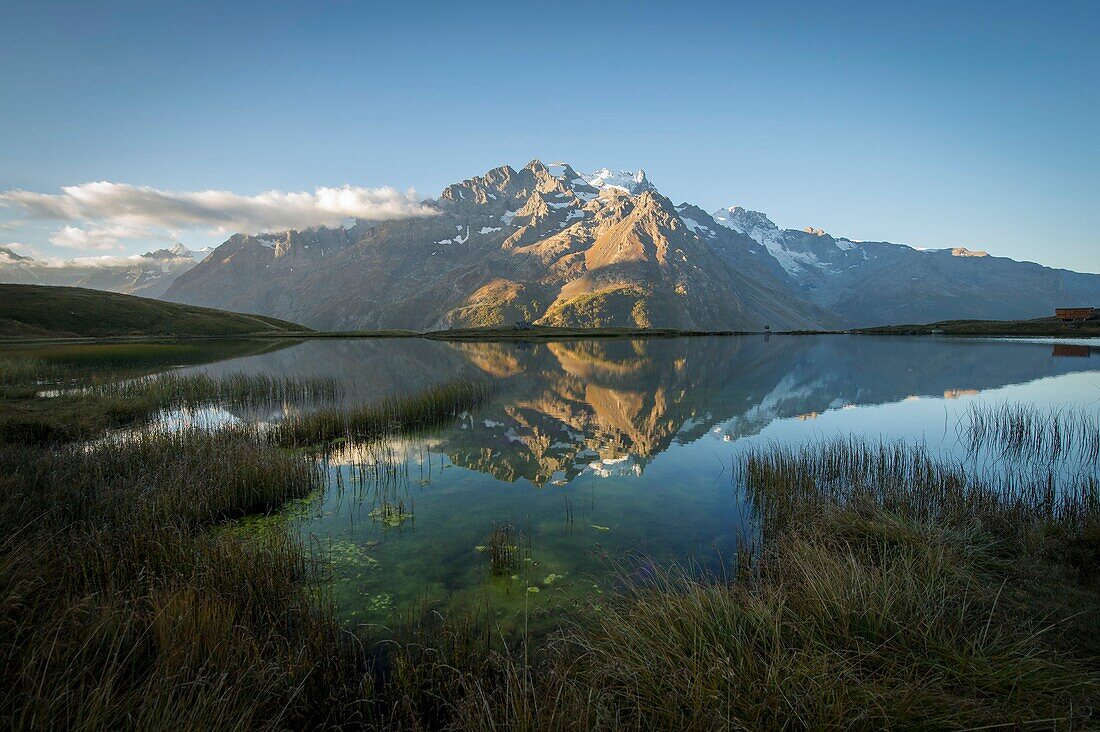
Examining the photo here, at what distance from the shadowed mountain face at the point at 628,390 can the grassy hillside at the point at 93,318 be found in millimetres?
92552

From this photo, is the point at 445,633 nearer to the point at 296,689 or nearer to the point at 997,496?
the point at 296,689

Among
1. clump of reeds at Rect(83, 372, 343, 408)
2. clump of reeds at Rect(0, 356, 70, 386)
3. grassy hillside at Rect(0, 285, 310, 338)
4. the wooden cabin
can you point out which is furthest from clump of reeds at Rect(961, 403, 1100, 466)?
grassy hillside at Rect(0, 285, 310, 338)

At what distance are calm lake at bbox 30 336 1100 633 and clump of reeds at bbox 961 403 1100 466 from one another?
1101 mm

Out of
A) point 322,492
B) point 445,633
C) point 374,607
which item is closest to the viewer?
point 445,633

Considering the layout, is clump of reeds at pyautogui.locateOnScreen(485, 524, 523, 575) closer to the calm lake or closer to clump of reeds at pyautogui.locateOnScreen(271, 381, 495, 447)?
the calm lake

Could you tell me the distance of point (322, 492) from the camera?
1700 centimetres

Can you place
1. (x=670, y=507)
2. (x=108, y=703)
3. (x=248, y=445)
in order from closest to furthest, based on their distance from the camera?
1. (x=108, y=703)
2. (x=670, y=507)
3. (x=248, y=445)

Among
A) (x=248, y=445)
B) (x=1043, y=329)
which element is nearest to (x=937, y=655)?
(x=248, y=445)

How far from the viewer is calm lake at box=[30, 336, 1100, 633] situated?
37.0 feet

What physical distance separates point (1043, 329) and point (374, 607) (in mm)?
178195

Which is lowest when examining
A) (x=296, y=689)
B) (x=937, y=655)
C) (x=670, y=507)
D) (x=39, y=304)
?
(x=670, y=507)

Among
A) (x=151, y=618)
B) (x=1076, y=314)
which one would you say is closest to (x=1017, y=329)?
(x=1076, y=314)

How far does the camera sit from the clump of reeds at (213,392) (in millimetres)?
31938

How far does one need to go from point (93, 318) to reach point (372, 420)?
15778 cm
